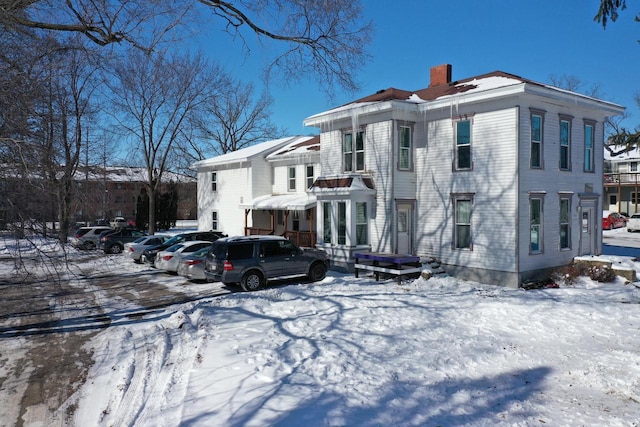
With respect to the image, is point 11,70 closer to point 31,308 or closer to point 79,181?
point 79,181

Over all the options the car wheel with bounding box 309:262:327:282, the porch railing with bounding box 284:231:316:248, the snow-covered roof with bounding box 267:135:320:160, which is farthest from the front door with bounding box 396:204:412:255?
the snow-covered roof with bounding box 267:135:320:160

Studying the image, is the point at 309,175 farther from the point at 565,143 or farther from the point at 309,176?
the point at 565,143

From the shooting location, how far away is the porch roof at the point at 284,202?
23.4 metres

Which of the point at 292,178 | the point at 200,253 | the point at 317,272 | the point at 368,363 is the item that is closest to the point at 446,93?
the point at 317,272

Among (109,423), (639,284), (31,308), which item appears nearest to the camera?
(109,423)

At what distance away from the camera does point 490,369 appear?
26.1 feet

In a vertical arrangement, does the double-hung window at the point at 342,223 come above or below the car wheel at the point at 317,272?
above

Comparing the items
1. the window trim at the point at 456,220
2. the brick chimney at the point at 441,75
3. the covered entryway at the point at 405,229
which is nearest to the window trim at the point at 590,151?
the window trim at the point at 456,220

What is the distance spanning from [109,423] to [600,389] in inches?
283

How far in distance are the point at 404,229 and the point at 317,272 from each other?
15.1ft

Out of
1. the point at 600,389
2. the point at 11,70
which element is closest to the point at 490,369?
the point at 600,389

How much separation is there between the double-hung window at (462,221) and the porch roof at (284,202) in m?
7.60

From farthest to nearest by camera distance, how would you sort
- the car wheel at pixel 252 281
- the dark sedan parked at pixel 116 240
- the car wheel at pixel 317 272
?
the dark sedan parked at pixel 116 240 < the car wheel at pixel 317 272 < the car wheel at pixel 252 281

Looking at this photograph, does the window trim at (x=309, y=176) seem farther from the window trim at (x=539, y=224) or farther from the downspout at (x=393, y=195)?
the window trim at (x=539, y=224)
